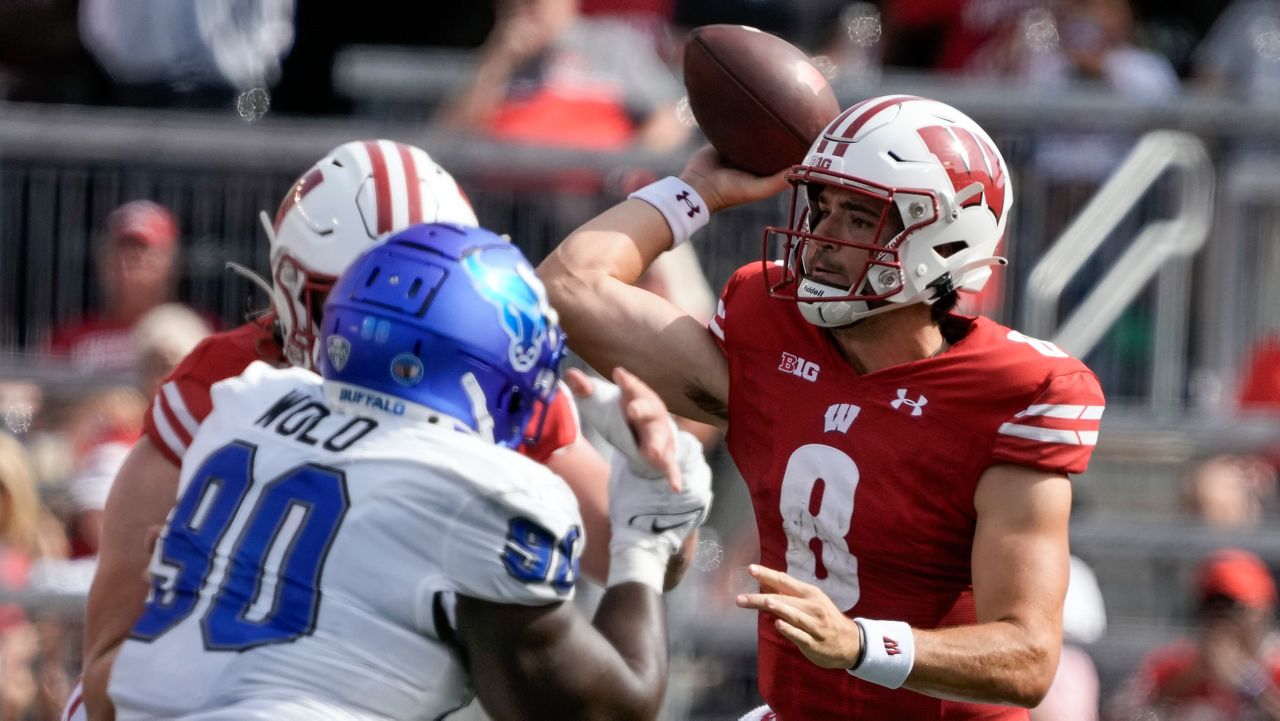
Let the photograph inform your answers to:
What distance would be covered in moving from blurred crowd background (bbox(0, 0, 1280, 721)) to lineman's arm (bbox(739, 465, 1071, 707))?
2914 millimetres

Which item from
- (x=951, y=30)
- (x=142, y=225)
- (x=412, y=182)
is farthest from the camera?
(x=951, y=30)

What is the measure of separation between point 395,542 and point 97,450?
4.01 meters

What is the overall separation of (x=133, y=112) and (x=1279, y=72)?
5.20 metres

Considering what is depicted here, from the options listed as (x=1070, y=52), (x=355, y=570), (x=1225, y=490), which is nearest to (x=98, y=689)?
(x=355, y=570)

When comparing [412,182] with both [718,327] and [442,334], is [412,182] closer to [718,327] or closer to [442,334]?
[718,327]

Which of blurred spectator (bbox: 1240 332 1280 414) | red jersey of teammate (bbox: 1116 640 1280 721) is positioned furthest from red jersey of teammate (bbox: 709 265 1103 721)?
blurred spectator (bbox: 1240 332 1280 414)

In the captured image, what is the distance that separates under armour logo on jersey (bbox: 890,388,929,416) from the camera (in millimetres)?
3799

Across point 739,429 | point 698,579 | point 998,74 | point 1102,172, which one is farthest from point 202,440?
point 998,74

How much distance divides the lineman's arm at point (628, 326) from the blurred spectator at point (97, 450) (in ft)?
A: 10.2

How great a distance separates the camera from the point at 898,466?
3777mm

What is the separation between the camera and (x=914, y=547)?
3771 mm

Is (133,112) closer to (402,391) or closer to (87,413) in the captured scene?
(87,413)

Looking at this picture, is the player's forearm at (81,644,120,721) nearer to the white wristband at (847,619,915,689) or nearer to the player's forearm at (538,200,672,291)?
the player's forearm at (538,200,672,291)

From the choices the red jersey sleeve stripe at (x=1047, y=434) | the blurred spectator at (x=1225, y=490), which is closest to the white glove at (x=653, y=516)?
the red jersey sleeve stripe at (x=1047, y=434)
